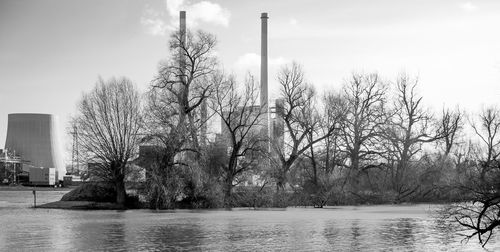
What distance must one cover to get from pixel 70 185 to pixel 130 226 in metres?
137

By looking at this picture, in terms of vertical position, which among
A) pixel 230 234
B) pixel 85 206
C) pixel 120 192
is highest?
pixel 120 192

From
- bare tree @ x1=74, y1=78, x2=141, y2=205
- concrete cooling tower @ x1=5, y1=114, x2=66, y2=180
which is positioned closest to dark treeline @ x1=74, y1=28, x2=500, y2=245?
bare tree @ x1=74, y1=78, x2=141, y2=205

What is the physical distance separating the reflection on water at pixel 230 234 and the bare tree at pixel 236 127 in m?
15.3

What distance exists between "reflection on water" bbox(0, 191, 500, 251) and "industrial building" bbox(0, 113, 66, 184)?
114967 mm

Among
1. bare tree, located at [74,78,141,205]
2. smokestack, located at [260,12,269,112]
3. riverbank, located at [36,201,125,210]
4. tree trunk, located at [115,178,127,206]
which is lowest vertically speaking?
riverbank, located at [36,201,125,210]

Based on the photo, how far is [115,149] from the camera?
182ft

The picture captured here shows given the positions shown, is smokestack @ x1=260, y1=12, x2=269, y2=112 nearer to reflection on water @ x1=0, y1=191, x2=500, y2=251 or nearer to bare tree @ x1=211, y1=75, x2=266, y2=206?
bare tree @ x1=211, y1=75, x2=266, y2=206

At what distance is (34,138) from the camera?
15300 centimetres

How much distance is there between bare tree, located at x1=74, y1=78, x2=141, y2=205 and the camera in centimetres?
5503

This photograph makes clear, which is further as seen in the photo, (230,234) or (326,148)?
(326,148)

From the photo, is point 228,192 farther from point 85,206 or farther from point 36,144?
point 36,144

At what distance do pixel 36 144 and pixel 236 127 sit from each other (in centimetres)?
11034

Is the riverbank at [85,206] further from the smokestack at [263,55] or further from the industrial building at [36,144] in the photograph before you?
the industrial building at [36,144]

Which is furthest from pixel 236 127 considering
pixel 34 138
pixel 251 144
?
pixel 34 138
